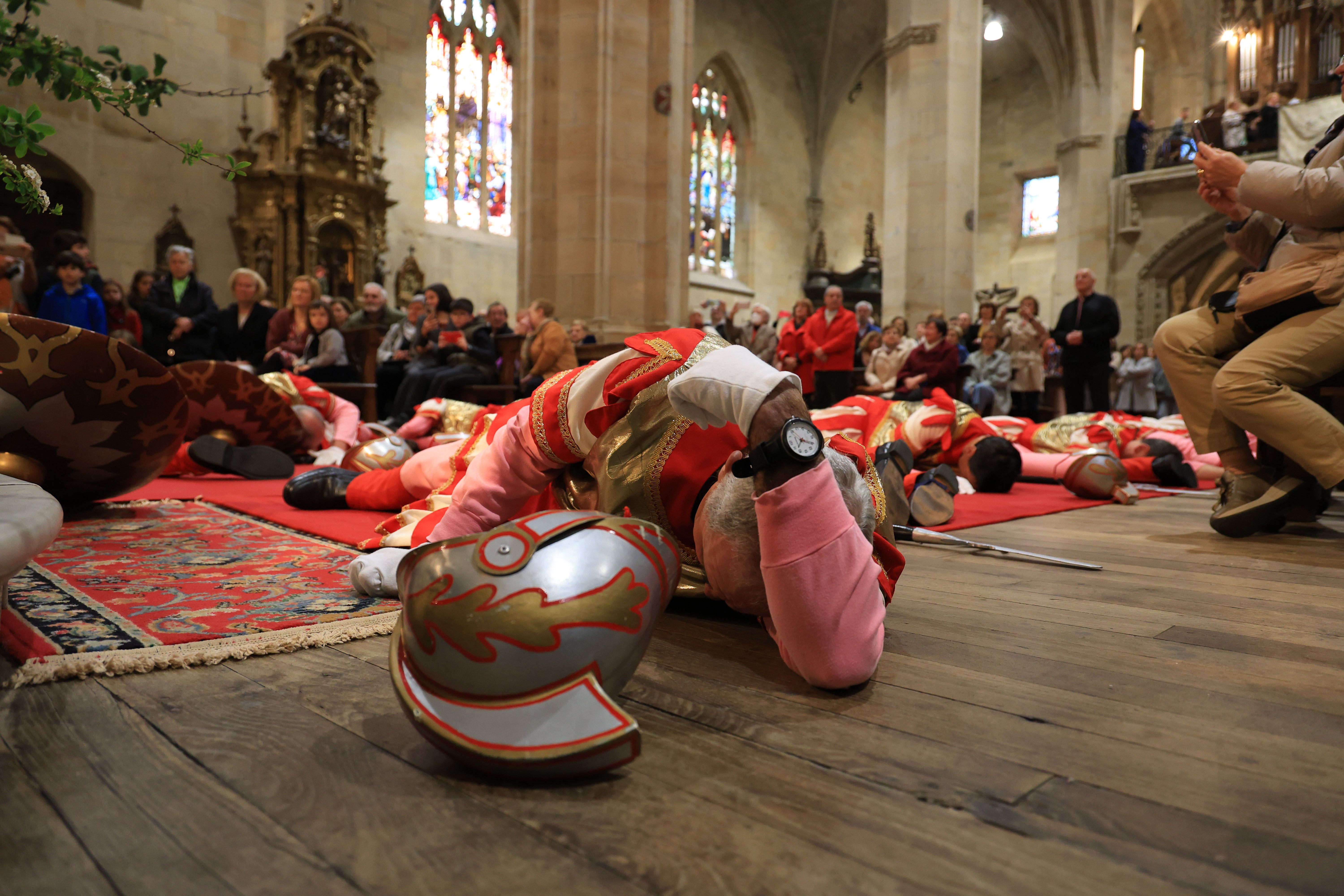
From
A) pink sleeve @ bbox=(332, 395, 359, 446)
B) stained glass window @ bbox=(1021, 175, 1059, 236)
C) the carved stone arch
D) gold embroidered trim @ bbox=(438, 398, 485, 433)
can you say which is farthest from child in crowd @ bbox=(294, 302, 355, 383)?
stained glass window @ bbox=(1021, 175, 1059, 236)

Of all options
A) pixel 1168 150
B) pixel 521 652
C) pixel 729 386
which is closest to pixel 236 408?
pixel 729 386

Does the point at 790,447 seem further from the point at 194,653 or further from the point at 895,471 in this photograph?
the point at 895,471

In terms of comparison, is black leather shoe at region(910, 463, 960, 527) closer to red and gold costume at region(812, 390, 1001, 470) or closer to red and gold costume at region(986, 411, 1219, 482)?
red and gold costume at region(812, 390, 1001, 470)

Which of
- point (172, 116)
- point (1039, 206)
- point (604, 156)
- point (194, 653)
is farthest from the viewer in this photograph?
point (1039, 206)

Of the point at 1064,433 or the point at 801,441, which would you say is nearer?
the point at 801,441

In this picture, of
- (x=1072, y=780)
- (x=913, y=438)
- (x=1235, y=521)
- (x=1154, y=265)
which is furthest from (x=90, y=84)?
(x=1154, y=265)

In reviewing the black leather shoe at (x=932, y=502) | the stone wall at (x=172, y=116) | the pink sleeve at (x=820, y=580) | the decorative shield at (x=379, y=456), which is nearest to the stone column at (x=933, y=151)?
the stone wall at (x=172, y=116)

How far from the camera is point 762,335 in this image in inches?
404

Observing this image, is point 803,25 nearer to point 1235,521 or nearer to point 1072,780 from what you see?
point 1235,521

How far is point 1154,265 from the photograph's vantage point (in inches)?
647

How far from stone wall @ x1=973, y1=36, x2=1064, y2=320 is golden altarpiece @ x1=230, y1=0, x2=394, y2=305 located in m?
16.0

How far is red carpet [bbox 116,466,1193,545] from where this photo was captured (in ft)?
10.1

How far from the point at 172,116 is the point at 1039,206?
1923 centimetres

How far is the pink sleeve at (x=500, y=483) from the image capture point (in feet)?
5.45
